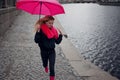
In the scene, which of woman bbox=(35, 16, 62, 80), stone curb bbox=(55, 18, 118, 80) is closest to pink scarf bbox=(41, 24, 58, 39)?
woman bbox=(35, 16, 62, 80)

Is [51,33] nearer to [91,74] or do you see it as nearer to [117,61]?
[91,74]

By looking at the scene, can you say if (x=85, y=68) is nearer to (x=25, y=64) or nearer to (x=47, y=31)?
(x=25, y=64)

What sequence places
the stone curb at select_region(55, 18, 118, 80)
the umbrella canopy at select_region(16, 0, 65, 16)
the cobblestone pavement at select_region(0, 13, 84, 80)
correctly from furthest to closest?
the stone curb at select_region(55, 18, 118, 80), the cobblestone pavement at select_region(0, 13, 84, 80), the umbrella canopy at select_region(16, 0, 65, 16)

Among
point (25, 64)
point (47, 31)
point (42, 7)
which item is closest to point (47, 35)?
point (47, 31)

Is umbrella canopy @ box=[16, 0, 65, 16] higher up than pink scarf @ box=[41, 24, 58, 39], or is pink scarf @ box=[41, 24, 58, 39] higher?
umbrella canopy @ box=[16, 0, 65, 16]

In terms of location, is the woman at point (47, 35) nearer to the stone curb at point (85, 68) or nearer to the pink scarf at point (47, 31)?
the pink scarf at point (47, 31)

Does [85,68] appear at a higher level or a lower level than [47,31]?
lower

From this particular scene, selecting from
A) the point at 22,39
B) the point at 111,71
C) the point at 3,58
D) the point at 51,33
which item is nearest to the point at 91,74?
the point at 111,71

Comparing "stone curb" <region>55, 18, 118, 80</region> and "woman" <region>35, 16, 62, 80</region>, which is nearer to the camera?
"woman" <region>35, 16, 62, 80</region>

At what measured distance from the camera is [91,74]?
6059 mm

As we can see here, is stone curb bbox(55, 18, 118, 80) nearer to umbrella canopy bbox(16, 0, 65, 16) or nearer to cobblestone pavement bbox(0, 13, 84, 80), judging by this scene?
A: cobblestone pavement bbox(0, 13, 84, 80)

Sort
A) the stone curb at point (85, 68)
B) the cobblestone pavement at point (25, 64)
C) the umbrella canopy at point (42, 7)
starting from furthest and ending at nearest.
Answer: the stone curb at point (85, 68) → the cobblestone pavement at point (25, 64) → the umbrella canopy at point (42, 7)

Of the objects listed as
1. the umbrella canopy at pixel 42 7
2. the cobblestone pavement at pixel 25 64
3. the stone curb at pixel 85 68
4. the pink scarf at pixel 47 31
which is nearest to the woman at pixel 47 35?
the pink scarf at pixel 47 31

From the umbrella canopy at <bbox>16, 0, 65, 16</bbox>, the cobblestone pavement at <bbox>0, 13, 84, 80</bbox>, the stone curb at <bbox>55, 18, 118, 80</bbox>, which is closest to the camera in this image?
the umbrella canopy at <bbox>16, 0, 65, 16</bbox>
